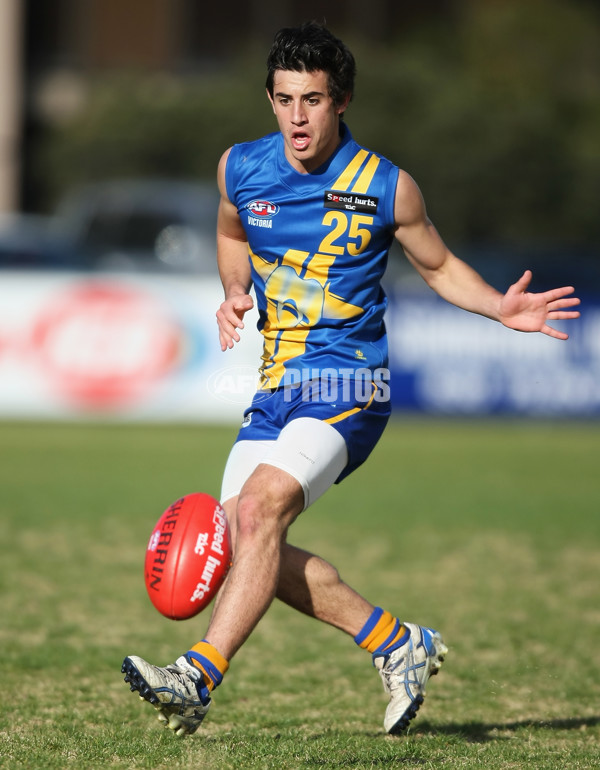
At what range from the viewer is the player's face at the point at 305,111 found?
177 inches

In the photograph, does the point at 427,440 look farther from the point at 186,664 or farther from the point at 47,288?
the point at 186,664

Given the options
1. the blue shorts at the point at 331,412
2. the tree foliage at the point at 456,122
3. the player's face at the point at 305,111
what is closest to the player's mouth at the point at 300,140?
the player's face at the point at 305,111

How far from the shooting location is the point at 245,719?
492 cm

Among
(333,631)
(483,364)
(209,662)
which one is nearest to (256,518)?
(209,662)

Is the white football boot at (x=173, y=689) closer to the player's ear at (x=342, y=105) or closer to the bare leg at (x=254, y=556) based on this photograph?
the bare leg at (x=254, y=556)

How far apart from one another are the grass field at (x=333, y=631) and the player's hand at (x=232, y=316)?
1.43m

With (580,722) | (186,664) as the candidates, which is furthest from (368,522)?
(186,664)

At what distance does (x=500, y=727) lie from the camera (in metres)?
4.86

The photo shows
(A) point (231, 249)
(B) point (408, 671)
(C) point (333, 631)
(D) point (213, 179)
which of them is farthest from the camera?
(D) point (213, 179)

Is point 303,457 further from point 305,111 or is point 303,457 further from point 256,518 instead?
point 305,111

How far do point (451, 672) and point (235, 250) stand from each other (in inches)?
87.4

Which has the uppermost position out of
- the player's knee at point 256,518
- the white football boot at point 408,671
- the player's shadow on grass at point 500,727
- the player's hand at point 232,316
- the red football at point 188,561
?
the player's hand at point 232,316

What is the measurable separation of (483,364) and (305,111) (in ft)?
36.3

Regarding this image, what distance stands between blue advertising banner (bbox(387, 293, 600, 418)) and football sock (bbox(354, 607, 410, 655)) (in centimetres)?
1048
